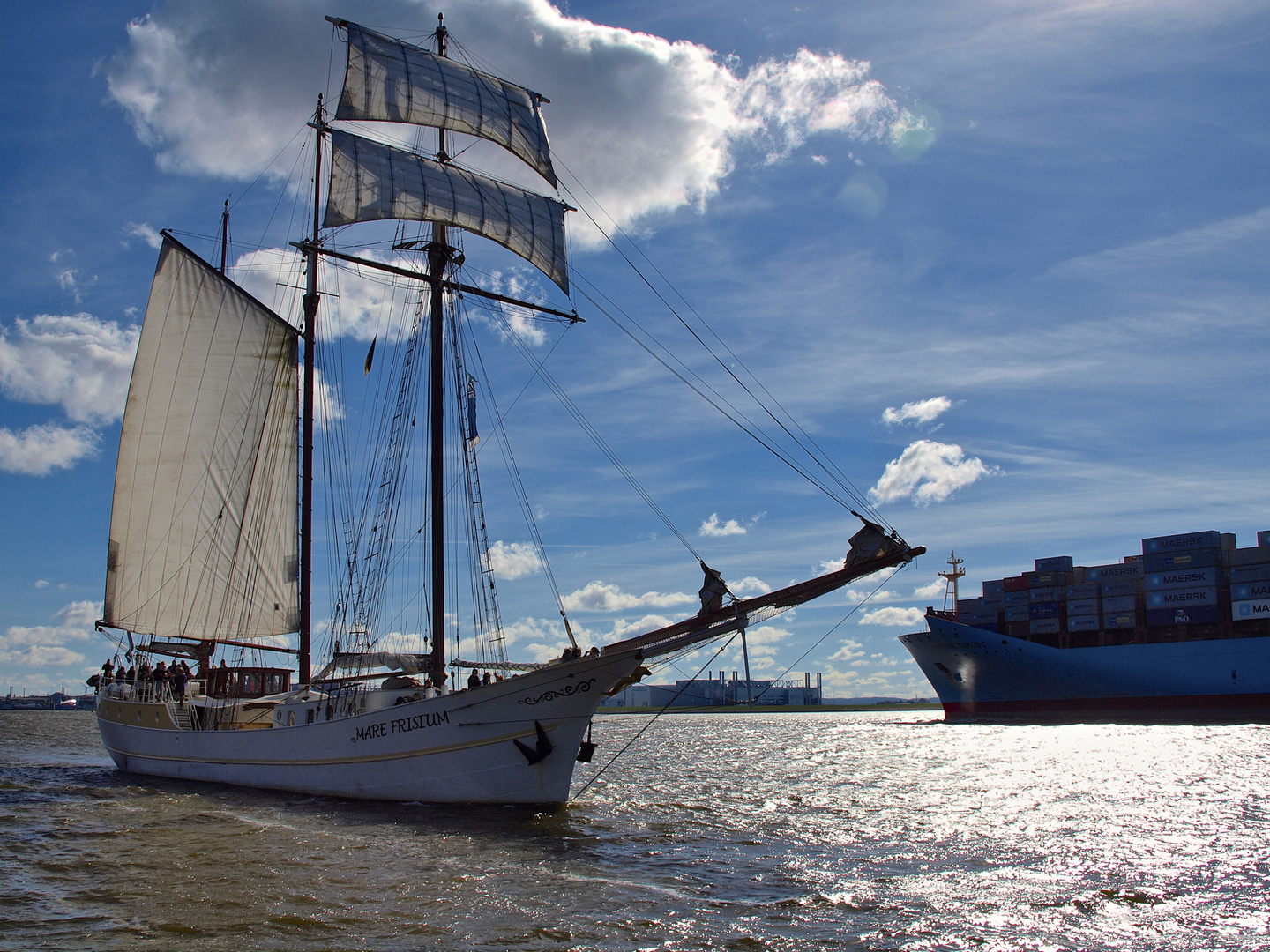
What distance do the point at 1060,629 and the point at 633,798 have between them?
5128 centimetres

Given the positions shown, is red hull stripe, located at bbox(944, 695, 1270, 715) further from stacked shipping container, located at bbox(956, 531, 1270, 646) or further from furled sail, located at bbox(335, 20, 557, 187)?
furled sail, located at bbox(335, 20, 557, 187)

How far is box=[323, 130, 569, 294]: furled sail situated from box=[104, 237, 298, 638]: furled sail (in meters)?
9.02

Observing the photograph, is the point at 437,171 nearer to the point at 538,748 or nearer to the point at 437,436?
the point at 437,436

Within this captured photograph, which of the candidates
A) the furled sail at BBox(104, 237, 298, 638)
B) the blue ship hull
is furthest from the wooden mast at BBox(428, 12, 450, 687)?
the blue ship hull

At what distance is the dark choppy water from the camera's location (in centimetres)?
1032

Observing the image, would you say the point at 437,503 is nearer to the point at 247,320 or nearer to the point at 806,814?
the point at 806,814

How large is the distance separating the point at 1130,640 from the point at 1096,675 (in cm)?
370

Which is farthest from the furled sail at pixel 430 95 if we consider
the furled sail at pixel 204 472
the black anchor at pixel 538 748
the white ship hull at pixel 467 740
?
the black anchor at pixel 538 748

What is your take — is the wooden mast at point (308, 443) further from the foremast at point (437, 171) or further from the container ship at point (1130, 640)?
the container ship at point (1130, 640)

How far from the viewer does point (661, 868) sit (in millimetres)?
14172

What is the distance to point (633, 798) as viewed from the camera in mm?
23844

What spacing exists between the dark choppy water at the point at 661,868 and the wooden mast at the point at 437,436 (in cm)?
457

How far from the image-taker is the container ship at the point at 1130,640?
5584 cm

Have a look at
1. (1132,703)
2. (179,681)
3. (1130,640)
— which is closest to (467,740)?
(179,681)
